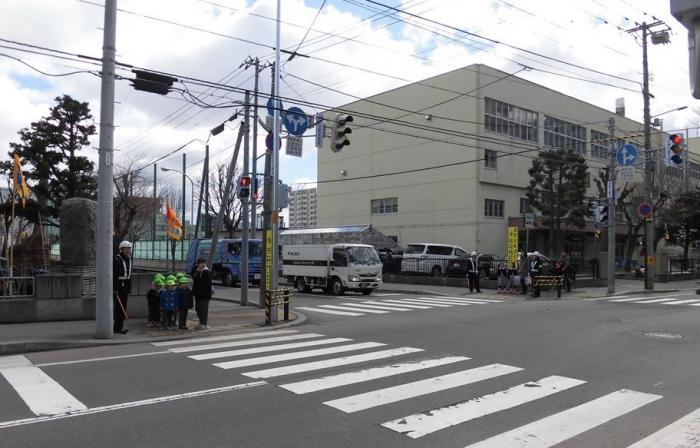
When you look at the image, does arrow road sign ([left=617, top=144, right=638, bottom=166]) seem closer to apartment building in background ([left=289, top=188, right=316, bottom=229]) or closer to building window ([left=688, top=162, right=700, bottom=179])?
building window ([left=688, top=162, right=700, bottom=179])

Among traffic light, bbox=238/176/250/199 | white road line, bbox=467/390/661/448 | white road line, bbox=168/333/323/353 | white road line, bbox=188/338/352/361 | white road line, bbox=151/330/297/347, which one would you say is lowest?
white road line, bbox=151/330/297/347

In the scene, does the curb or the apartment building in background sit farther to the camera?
the apartment building in background

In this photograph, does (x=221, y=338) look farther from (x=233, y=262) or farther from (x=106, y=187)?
(x=233, y=262)

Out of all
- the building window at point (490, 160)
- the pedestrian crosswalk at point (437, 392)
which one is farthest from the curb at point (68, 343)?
the building window at point (490, 160)

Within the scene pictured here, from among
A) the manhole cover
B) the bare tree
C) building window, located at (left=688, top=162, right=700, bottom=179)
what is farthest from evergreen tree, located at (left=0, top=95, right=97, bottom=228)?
building window, located at (left=688, top=162, right=700, bottom=179)

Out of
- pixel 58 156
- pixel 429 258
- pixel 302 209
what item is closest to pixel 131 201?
pixel 58 156

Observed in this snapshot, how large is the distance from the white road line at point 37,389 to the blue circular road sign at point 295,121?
9.42 metres

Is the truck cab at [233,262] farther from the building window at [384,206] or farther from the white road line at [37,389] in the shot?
the white road line at [37,389]

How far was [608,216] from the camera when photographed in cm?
2738

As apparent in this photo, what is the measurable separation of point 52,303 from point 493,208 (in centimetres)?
3449

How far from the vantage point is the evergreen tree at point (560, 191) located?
37031 mm

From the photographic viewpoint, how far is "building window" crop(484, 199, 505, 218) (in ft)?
139

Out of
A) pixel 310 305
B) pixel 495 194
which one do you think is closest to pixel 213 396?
pixel 310 305

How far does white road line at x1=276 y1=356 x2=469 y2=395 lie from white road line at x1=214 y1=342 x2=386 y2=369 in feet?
5.07
